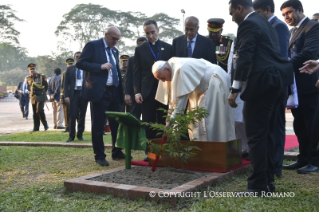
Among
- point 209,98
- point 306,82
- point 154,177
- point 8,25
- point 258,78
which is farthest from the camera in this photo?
point 8,25

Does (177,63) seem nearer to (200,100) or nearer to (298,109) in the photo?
(200,100)

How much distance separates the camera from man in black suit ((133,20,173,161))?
596cm

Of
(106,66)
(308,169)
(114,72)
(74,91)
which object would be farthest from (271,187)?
(74,91)

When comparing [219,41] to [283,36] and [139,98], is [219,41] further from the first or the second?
[283,36]

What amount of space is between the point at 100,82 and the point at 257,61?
2.77 meters

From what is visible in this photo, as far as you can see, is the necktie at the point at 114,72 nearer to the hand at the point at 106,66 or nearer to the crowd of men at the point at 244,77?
the crowd of men at the point at 244,77

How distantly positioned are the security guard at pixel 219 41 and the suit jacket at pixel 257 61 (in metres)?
2.59

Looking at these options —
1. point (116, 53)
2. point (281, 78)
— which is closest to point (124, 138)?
point (116, 53)

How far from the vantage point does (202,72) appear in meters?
5.29

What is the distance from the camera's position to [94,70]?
595cm

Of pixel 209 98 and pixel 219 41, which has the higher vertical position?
pixel 219 41

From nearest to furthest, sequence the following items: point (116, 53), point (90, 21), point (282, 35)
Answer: point (282, 35)
point (116, 53)
point (90, 21)

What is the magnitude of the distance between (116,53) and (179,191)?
10.7 feet

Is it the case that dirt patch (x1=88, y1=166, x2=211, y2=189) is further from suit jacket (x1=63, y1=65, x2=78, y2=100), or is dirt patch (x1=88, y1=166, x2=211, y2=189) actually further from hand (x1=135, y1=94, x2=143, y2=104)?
suit jacket (x1=63, y1=65, x2=78, y2=100)
